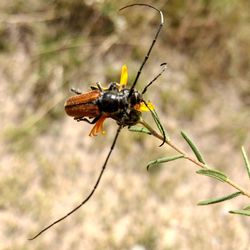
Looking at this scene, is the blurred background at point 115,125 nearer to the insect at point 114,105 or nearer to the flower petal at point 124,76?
the insect at point 114,105

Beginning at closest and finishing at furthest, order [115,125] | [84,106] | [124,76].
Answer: [124,76], [84,106], [115,125]

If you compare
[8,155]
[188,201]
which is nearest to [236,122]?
[188,201]

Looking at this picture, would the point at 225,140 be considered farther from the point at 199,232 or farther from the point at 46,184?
the point at 46,184

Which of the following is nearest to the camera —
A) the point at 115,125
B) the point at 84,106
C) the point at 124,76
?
the point at 124,76

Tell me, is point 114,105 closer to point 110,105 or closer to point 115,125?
point 110,105

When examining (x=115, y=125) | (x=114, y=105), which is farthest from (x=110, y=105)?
(x=115, y=125)

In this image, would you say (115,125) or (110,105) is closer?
(110,105)

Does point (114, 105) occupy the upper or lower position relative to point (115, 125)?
lower

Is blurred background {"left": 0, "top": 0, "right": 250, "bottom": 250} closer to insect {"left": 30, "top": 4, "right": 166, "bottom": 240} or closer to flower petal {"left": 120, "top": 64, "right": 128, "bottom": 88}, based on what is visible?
insect {"left": 30, "top": 4, "right": 166, "bottom": 240}

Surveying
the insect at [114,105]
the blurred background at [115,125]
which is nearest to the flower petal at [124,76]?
the insect at [114,105]
